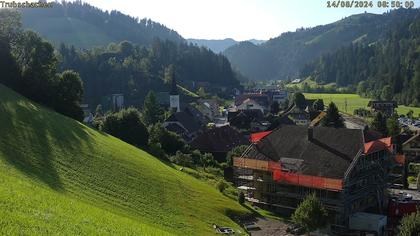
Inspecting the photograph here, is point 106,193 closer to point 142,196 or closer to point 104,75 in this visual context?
point 142,196

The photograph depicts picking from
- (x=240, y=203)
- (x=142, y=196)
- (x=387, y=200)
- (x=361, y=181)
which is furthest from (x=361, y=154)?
(x=142, y=196)

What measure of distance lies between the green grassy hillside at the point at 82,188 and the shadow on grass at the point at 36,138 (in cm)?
8

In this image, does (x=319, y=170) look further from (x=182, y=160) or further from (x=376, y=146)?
(x=182, y=160)

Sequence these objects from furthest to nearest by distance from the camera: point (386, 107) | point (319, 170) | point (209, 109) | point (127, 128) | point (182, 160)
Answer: point (209, 109)
point (386, 107)
point (127, 128)
point (182, 160)
point (319, 170)

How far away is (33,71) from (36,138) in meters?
24.3

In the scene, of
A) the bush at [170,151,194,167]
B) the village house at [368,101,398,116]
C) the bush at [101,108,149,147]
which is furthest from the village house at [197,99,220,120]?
the bush at [170,151,194,167]

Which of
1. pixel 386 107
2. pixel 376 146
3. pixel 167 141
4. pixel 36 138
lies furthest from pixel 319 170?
pixel 386 107

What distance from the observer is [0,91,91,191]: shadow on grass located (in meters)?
33.4

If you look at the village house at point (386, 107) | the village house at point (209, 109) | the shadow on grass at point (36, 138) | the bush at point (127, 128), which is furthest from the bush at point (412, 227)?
the village house at point (386, 107)

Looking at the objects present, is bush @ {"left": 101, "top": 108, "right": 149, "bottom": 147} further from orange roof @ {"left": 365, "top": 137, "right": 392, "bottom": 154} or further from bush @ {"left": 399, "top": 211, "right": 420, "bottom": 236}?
bush @ {"left": 399, "top": 211, "right": 420, "bottom": 236}

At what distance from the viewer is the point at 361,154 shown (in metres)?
48.3

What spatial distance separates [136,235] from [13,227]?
730cm

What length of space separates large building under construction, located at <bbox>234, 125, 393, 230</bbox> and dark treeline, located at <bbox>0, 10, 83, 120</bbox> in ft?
81.5

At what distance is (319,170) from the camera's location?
48.5 meters
